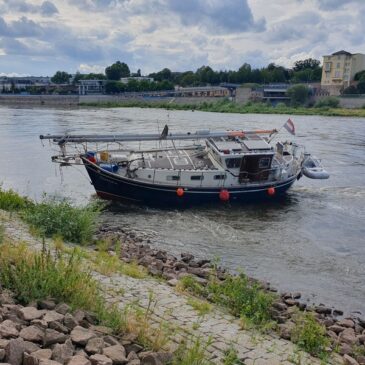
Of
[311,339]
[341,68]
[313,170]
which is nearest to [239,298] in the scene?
[311,339]

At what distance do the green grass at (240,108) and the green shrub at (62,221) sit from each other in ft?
344

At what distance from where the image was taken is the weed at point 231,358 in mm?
7433

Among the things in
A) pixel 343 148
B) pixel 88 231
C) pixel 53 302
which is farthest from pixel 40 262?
pixel 343 148

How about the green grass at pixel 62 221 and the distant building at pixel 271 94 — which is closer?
the green grass at pixel 62 221

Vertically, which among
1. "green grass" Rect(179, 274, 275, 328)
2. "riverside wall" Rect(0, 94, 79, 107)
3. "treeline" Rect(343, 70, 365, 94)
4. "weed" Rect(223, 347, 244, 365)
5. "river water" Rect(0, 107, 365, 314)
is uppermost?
"treeline" Rect(343, 70, 365, 94)

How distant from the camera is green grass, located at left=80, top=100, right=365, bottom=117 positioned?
378 feet

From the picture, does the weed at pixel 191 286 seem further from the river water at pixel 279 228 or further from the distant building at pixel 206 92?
the distant building at pixel 206 92

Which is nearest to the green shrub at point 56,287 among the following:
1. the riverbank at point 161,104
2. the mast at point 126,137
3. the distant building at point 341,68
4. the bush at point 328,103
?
the mast at point 126,137

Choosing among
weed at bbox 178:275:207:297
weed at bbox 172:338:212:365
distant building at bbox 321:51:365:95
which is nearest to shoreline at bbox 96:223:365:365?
weed at bbox 178:275:207:297

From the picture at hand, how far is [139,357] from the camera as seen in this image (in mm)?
6621

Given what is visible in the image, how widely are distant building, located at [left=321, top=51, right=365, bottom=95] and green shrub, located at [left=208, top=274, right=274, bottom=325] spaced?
524 ft

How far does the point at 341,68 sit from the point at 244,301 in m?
168

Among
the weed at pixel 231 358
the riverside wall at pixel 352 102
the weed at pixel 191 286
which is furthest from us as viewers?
the riverside wall at pixel 352 102

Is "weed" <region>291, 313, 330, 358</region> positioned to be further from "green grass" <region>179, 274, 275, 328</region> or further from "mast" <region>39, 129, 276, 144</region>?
"mast" <region>39, 129, 276, 144</region>
